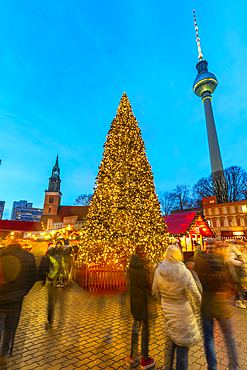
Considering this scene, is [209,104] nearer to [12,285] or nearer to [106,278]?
[106,278]

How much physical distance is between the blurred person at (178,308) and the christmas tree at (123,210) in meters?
6.14

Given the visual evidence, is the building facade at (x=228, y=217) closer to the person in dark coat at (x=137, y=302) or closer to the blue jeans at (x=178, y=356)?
the person in dark coat at (x=137, y=302)

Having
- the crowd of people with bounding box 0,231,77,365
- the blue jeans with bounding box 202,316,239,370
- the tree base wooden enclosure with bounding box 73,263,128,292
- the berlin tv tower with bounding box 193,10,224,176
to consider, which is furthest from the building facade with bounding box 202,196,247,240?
the berlin tv tower with bounding box 193,10,224,176

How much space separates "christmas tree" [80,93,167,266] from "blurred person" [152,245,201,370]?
6.14m

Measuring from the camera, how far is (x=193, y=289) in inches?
103

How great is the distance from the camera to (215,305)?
3248mm

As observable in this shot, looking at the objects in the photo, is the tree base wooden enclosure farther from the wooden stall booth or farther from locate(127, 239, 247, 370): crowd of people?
the wooden stall booth

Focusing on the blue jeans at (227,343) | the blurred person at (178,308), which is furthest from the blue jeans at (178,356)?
the blue jeans at (227,343)

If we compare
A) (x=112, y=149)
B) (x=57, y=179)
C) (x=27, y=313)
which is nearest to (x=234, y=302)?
(x=27, y=313)

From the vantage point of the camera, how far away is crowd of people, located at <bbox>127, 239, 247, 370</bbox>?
2.60m

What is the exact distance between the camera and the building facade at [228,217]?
101ft

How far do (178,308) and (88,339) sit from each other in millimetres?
2893

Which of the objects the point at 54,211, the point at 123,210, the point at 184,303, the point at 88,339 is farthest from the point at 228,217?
the point at 54,211

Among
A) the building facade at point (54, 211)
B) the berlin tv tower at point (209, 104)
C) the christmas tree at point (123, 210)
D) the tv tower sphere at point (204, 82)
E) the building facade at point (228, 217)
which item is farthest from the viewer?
the tv tower sphere at point (204, 82)
